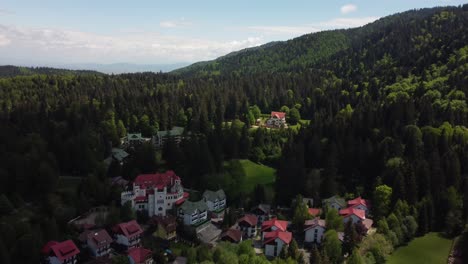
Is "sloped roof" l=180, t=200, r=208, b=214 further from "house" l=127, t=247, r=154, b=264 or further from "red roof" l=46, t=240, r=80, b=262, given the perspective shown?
"red roof" l=46, t=240, r=80, b=262

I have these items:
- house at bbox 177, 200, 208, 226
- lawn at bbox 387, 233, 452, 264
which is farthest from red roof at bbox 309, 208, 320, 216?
A: house at bbox 177, 200, 208, 226

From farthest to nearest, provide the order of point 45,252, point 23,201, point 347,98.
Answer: point 347,98 < point 23,201 < point 45,252

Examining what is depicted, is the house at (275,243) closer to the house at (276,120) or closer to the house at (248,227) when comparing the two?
the house at (248,227)

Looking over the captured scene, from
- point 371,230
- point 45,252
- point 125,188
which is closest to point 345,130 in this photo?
point 371,230

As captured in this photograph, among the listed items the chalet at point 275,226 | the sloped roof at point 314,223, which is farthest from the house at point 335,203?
the chalet at point 275,226

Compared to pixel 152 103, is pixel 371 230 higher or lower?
lower

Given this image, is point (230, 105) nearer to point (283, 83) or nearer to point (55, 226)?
point (283, 83)

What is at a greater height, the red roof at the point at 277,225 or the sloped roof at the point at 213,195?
the sloped roof at the point at 213,195
